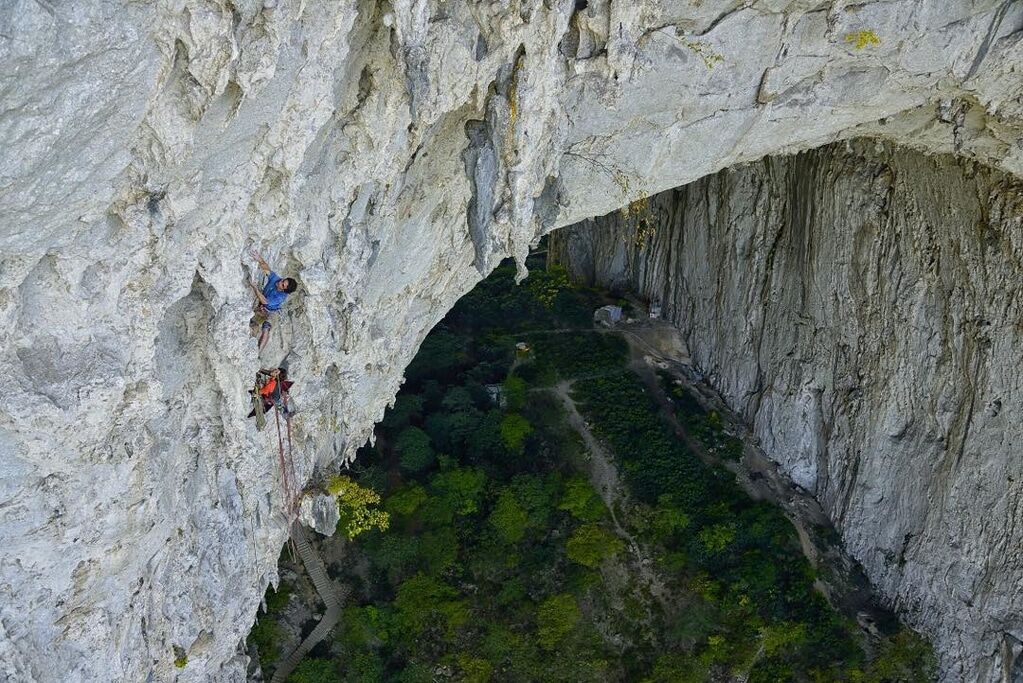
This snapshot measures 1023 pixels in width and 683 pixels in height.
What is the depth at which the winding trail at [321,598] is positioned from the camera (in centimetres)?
1780

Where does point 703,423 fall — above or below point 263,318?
below

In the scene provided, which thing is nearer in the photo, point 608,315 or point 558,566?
point 558,566

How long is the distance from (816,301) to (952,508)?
17.0ft

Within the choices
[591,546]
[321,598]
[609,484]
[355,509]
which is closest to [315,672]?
[321,598]

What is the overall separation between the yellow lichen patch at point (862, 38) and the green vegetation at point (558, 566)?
33.7ft

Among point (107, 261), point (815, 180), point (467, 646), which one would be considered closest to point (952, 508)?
point (815, 180)

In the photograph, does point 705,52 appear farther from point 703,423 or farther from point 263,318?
point 703,423

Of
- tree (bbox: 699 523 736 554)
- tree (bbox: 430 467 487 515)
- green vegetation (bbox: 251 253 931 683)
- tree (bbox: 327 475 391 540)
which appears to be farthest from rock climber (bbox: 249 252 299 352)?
tree (bbox: 699 523 736 554)

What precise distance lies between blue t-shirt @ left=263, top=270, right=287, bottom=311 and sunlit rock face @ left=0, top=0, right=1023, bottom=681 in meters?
0.28

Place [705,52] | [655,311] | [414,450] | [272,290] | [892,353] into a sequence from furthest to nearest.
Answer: [655,311] < [414,450] < [892,353] < [705,52] < [272,290]

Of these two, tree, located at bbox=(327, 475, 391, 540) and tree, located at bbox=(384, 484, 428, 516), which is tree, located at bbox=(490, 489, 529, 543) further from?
tree, located at bbox=(327, 475, 391, 540)

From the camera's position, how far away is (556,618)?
58.8 ft

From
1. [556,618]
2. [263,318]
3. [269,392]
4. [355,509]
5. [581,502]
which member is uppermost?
[263,318]

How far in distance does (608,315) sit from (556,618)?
30.2 ft
